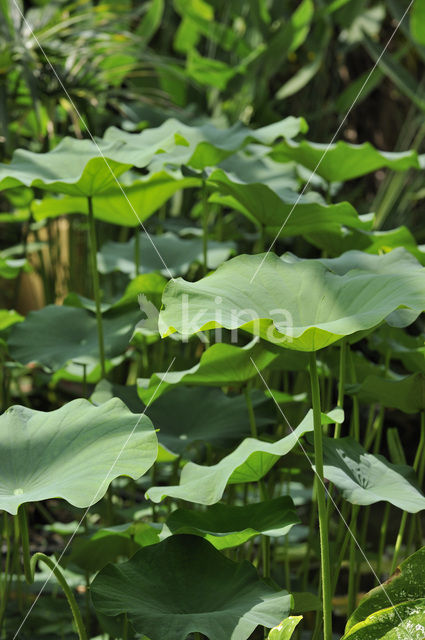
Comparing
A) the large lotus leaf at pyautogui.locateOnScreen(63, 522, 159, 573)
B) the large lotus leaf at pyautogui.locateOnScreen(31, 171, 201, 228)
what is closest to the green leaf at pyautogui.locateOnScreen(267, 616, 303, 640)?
the large lotus leaf at pyautogui.locateOnScreen(63, 522, 159, 573)

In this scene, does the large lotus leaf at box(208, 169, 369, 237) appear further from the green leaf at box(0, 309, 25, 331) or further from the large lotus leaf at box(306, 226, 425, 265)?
the green leaf at box(0, 309, 25, 331)

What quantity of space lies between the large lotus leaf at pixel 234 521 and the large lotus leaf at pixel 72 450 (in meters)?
0.13

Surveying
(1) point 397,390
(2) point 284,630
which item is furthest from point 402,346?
(2) point 284,630

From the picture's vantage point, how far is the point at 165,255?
1477 mm

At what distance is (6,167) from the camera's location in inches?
44.1

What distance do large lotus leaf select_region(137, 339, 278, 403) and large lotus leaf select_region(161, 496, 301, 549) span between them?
0.16 metres

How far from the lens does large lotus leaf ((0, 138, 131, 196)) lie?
100cm

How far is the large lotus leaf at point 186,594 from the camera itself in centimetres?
72

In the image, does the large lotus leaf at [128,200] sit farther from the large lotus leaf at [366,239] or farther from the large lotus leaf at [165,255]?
the large lotus leaf at [366,239]

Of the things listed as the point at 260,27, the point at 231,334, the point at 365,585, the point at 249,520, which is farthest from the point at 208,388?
the point at 260,27

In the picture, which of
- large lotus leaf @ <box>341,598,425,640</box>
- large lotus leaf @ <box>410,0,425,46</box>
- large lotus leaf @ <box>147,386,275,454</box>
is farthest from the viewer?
large lotus leaf @ <box>410,0,425,46</box>

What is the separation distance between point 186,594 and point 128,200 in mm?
609

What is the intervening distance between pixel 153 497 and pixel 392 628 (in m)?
0.28

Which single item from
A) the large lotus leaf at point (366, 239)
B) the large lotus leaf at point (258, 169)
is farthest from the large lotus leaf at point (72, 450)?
the large lotus leaf at point (258, 169)
